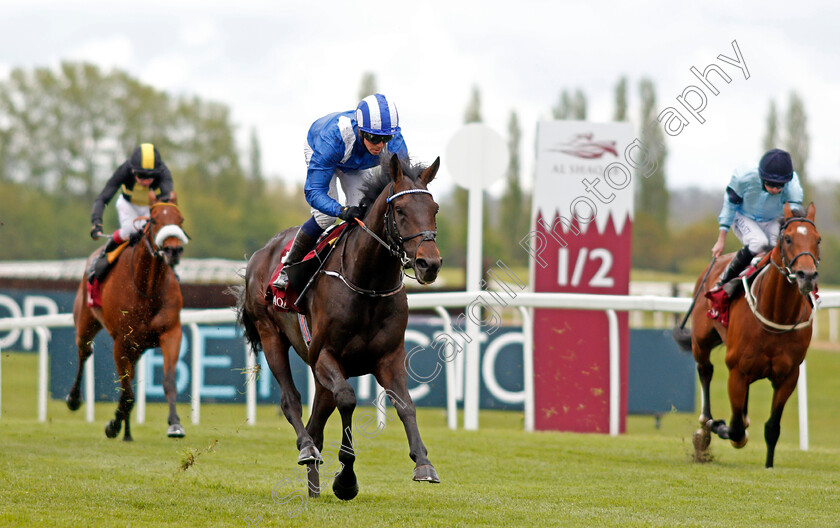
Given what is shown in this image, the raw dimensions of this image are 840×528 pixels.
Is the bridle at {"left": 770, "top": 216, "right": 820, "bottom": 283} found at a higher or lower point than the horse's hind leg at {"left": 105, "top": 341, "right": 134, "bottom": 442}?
higher

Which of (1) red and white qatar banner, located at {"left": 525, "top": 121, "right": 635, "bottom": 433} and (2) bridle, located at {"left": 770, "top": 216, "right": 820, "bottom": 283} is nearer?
(2) bridle, located at {"left": 770, "top": 216, "right": 820, "bottom": 283}

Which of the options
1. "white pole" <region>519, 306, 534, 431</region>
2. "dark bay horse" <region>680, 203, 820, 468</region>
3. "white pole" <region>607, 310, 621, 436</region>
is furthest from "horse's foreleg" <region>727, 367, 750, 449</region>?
"white pole" <region>519, 306, 534, 431</region>

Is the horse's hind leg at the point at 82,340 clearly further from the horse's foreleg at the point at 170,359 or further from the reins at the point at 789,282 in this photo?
the reins at the point at 789,282

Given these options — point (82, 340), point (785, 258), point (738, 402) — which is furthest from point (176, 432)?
point (785, 258)

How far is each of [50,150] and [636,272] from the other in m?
21.6

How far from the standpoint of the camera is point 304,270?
211 inches

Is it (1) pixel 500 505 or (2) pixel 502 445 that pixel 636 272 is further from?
(1) pixel 500 505

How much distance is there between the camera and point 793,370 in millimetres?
6316

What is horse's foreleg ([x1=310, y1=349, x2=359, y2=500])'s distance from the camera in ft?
15.5

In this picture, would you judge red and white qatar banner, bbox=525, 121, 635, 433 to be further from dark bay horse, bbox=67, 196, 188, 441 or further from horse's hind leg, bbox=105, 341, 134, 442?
horse's hind leg, bbox=105, 341, 134, 442

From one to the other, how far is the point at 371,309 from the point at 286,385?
1.06 m

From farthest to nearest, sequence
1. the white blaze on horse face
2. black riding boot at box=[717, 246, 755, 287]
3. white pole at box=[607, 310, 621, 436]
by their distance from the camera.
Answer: white pole at box=[607, 310, 621, 436] < the white blaze on horse face < black riding boot at box=[717, 246, 755, 287]

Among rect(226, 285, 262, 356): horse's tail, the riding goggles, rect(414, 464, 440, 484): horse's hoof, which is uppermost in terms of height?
the riding goggles

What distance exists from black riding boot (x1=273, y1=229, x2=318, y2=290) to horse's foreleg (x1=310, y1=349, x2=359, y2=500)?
68cm
